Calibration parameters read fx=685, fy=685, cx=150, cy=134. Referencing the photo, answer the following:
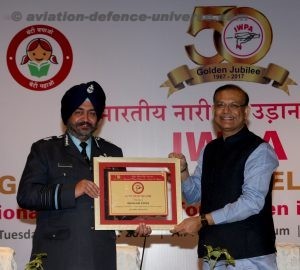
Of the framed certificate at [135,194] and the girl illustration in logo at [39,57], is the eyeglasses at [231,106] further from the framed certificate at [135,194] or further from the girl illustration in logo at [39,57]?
the girl illustration in logo at [39,57]

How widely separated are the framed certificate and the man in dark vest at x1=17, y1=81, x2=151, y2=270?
6 centimetres

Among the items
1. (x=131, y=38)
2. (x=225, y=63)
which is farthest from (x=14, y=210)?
(x=225, y=63)

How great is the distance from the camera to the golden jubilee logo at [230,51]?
609cm

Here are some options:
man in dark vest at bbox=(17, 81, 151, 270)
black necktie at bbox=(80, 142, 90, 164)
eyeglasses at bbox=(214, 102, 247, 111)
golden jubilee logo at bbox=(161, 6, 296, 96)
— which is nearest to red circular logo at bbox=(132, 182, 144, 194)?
man in dark vest at bbox=(17, 81, 151, 270)

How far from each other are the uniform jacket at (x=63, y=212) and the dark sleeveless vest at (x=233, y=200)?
0.62 meters

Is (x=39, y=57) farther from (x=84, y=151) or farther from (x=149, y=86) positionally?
(x=84, y=151)

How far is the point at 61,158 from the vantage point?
3973 millimetres

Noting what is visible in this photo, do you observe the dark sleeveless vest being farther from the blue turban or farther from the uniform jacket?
the blue turban

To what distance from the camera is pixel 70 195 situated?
12.5 ft

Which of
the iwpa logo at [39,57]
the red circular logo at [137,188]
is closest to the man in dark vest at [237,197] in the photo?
the red circular logo at [137,188]

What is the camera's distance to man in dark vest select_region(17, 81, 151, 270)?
3842 mm

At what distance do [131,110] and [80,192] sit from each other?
7.66 ft

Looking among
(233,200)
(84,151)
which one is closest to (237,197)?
(233,200)

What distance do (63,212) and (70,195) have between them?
0.15m
